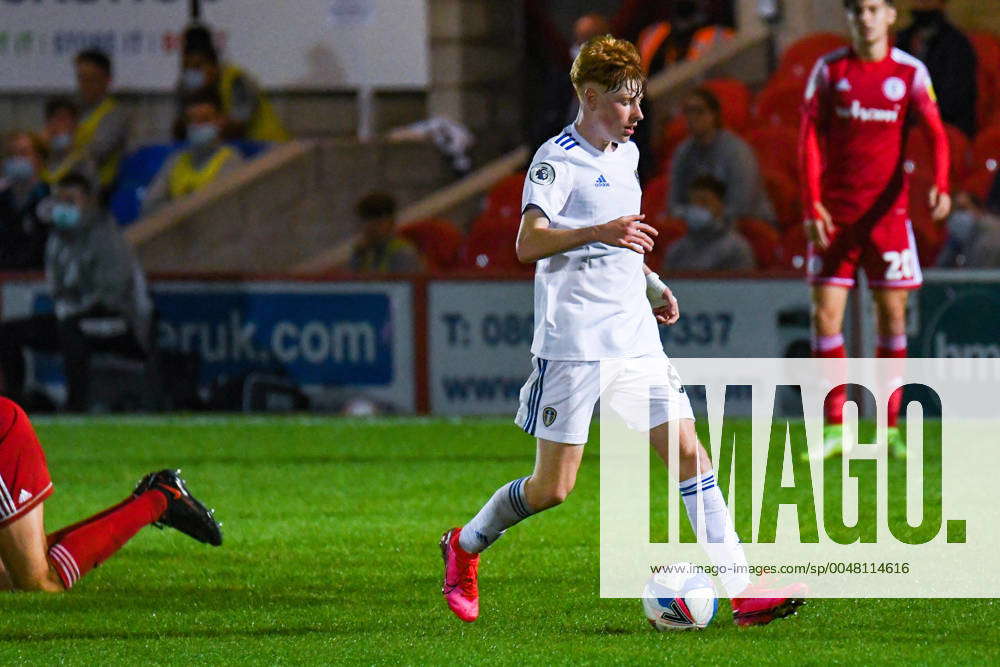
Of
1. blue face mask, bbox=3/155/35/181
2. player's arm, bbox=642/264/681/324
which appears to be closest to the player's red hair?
player's arm, bbox=642/264/681/324

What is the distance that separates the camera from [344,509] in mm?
8516

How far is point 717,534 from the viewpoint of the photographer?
555cm

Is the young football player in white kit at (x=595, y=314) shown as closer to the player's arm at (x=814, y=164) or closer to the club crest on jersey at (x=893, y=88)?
the player's arm at (x=814, y=164)

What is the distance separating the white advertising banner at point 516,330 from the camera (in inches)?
461

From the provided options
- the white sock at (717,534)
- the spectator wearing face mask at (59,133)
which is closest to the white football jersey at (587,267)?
the white sock at (717,534)

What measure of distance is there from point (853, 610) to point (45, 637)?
2416mm

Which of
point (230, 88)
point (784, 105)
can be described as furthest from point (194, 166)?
point (784, 105)

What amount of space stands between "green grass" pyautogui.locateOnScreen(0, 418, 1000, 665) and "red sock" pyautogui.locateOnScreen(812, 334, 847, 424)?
1.19m

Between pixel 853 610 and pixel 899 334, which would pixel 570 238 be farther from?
pixel 899 334

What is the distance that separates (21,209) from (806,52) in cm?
578

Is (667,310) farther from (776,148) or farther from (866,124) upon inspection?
(776,148)

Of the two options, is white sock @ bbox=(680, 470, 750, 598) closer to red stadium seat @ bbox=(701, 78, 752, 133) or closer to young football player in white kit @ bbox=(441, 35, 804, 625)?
young football player in white kit @ bbox=(441, 35, 804, 625)

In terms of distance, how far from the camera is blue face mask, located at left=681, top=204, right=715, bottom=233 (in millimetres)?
12062

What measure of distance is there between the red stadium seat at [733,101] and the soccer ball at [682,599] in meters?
8.61
